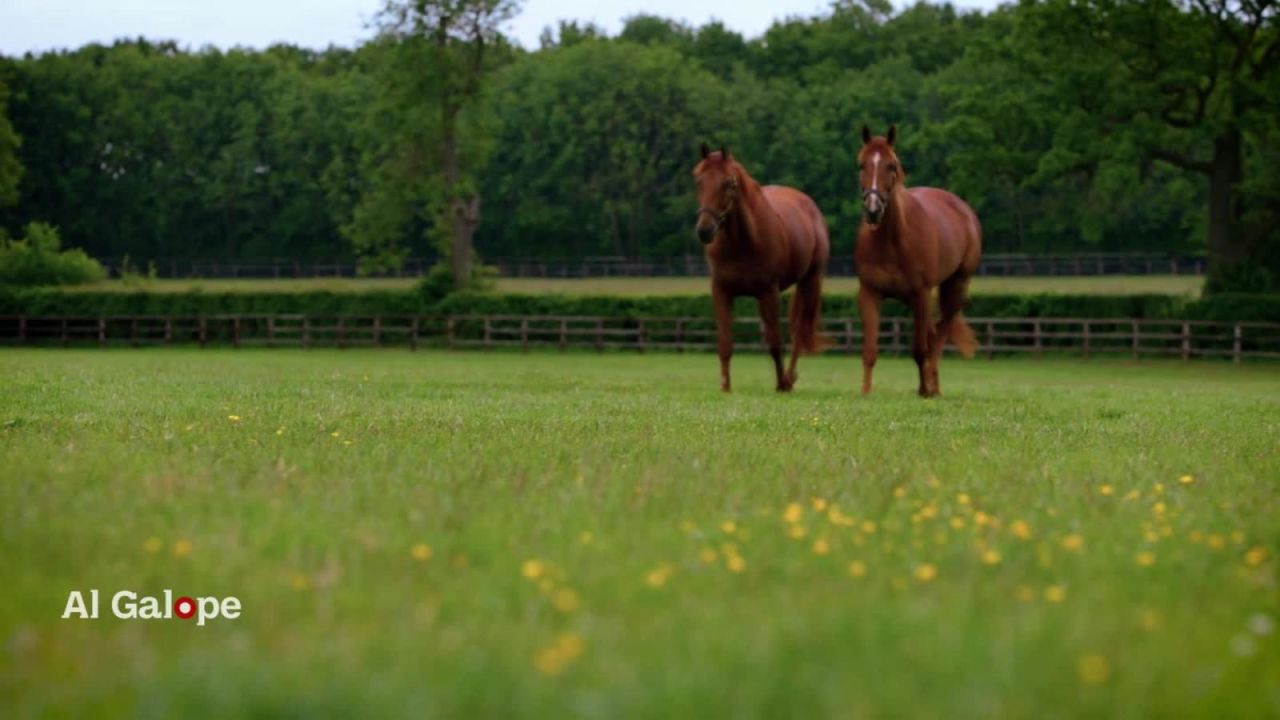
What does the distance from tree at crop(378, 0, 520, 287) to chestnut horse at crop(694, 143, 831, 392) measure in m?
36.6

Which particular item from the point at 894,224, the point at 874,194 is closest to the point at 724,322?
the point at 894,224

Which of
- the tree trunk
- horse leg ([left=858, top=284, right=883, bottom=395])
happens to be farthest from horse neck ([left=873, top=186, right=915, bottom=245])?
the tree trunk

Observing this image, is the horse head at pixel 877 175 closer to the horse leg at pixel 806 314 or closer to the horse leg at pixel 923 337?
the horse leg at pixel 923 337

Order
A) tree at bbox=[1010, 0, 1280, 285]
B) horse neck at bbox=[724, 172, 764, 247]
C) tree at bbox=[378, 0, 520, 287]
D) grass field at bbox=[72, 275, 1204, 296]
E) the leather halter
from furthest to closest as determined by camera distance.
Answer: grass field at bbox=[72, 275, 1204, 296] → tree at bbox=[378, 0, 520, 287] → tree at bbox=[1010, 0, 1280, 285] → horse neck at bbox=[724, 172, 764, 247] → the leather halter

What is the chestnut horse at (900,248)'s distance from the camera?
17.2 metres

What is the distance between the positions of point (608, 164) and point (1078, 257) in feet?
85.2

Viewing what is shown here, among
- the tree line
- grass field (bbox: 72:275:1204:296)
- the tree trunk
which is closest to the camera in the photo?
the tree trunk

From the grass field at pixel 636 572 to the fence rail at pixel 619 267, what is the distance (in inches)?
2850

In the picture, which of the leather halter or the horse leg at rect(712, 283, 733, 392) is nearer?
the leather halter

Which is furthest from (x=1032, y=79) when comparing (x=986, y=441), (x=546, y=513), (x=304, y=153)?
(x=304, y=153)

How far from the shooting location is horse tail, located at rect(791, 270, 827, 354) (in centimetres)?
2016

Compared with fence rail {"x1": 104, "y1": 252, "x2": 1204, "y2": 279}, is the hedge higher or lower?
lower

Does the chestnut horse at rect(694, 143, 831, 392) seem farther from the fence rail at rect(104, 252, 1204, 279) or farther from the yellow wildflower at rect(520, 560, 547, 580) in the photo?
the fence rail at rect(104, 252, 1204, 279)

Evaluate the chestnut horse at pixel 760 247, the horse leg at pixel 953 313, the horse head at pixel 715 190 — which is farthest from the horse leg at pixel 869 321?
the horse head at pixel 715 190
